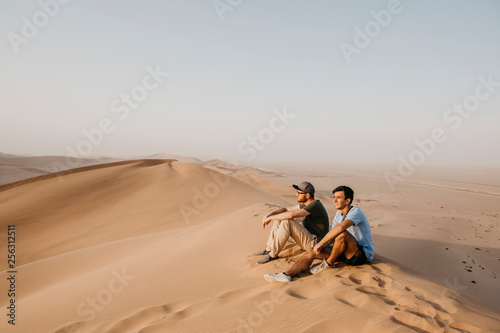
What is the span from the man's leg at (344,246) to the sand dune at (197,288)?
0.20 meters

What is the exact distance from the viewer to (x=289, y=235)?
14.4 feet

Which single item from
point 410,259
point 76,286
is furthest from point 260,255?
point 410,259

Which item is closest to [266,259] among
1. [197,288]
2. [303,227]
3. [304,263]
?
[303,227]

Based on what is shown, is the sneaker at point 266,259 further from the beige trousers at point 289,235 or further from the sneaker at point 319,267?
the sneaker at point 319,267

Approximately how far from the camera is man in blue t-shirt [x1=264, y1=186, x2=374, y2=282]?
142 inches

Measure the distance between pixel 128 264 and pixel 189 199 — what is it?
6.82 m

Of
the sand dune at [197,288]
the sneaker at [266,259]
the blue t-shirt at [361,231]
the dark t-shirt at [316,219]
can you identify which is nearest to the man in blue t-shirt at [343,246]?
the blue t-shirt at [361,231]

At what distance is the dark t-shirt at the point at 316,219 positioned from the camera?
432cm

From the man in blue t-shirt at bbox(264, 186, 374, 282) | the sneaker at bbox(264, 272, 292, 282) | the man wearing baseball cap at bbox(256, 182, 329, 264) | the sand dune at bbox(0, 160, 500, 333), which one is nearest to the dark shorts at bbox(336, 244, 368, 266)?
the man in blue t-shirt at bbox(264, 186, 374, 282)

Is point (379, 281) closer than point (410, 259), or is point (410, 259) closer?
point (379, 281)

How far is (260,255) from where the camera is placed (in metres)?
4.91

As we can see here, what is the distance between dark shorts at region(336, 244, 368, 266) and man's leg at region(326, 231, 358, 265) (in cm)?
8

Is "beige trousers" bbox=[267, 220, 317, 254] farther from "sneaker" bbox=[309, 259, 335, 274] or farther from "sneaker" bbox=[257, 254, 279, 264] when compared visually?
"sneaker" bbox=[309, 259, 335, 274]

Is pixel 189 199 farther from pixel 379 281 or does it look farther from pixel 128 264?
pixel 379 281
